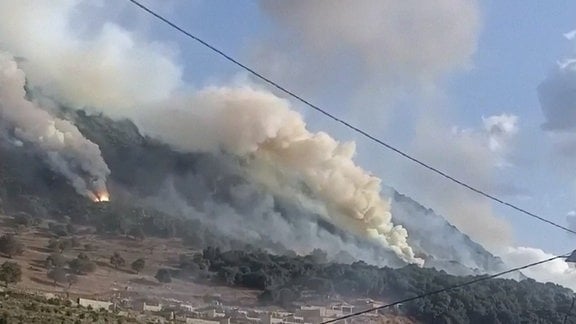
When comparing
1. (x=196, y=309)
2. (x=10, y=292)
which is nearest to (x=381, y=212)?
(x=196, y=309)

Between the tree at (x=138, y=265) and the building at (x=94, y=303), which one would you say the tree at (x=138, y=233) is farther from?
the building at (x=94, y=303)

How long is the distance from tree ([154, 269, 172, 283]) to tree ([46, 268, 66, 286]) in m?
5.78

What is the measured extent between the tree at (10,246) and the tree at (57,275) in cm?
267

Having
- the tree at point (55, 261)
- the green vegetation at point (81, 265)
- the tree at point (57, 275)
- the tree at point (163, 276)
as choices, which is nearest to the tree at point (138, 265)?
the tree at point (163, 276)

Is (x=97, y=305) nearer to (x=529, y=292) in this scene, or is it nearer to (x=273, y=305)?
(x=273, y=305)

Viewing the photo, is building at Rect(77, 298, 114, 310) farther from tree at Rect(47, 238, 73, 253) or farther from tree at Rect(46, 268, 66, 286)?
tree at Rect(47, 238, 73, 253)

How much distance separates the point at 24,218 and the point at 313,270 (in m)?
19.8

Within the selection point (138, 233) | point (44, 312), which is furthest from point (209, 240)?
point (44, 312)

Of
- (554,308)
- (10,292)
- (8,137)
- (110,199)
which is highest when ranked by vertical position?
(8,137)

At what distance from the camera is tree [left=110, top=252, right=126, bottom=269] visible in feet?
156

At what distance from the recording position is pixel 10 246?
4509 cm

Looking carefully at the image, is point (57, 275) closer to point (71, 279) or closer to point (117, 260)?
point (71, 279)

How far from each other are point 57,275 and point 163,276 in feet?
21.8

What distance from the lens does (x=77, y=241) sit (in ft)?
159
